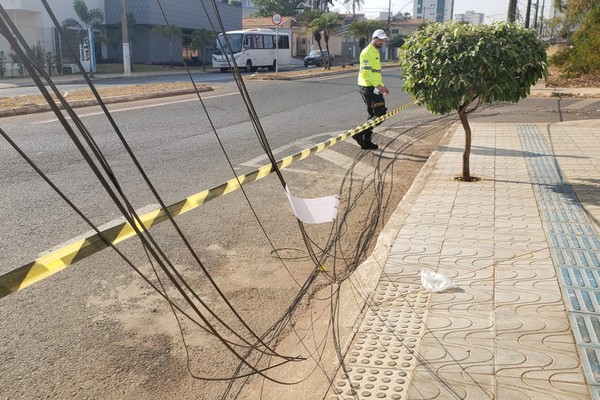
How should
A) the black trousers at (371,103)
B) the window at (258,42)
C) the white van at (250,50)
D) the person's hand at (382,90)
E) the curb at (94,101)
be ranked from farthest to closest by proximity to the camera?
the window at (258,42)
the white van at (250,50)
the curb at (94,101)
the black trousers at (371,103)
the person's hand at (382,90)

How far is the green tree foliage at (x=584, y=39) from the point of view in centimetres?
2597

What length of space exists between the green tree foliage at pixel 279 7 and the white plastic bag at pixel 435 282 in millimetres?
77535

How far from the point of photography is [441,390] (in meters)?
2.89

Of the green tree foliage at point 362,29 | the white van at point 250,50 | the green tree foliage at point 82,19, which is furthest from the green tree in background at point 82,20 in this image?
the green tree foliage at point 362,29

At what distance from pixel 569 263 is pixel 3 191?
587cm

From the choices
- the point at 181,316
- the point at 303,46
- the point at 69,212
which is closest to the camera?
the point at 181,316

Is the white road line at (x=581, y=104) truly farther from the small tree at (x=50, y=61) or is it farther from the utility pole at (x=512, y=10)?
the small tree at (x=50, y=61)

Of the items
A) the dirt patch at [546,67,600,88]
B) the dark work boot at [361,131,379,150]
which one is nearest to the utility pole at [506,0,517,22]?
→ the dirt patch at [546,67,600,88]

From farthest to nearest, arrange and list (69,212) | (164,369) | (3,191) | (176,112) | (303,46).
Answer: (303,46) < (176,112) < (3,191) < (69,212) < (164,369)

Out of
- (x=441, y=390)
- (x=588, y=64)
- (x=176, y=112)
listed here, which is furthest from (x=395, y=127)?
(x=588, y=64)

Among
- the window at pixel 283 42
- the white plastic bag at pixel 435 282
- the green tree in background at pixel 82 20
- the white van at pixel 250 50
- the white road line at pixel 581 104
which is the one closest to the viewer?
the white plastic bag at pixel 435 282

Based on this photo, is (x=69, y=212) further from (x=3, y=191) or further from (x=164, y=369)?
(x=164, y=369)

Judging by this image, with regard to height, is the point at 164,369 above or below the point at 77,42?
below

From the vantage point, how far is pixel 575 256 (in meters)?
4.64
